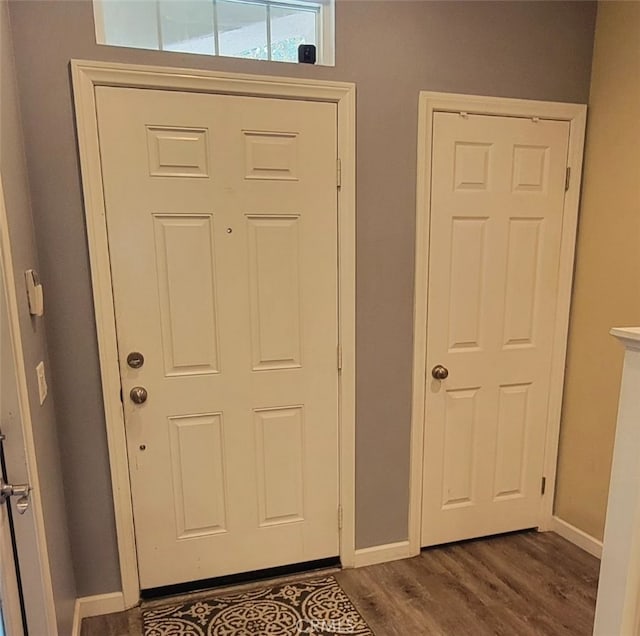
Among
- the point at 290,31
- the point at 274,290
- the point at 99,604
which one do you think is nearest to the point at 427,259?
the point at 274,290

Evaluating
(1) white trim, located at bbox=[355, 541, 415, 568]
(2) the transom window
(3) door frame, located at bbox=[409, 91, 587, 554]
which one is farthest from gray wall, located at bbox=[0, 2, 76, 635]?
(3) door frame, located at bbox=[409, 91, 587, 554]

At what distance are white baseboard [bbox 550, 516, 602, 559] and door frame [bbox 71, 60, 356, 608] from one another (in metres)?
1.14

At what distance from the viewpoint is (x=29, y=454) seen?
4.34 feet

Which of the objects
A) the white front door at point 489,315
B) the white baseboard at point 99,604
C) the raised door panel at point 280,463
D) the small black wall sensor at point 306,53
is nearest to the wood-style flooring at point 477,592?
the white baseboard at point 99,604

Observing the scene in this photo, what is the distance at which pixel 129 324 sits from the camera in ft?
6.28

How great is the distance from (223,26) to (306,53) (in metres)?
0.33

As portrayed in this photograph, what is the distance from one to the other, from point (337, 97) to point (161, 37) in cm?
69

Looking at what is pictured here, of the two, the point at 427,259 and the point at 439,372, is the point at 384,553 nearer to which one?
the point at 439,372

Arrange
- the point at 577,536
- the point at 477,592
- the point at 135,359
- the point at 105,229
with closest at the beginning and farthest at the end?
the point at 105,229 → the point at 135,359 → the point at 477,592 → the point at 577,536

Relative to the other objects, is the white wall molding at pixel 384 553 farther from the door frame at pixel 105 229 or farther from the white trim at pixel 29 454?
the white trim at pixel 29 454

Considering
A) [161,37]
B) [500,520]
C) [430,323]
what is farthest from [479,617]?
[161,37]

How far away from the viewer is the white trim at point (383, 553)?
2336 mm

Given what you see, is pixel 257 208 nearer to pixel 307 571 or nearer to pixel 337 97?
pixel 337 97

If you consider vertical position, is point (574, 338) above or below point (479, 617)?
above
